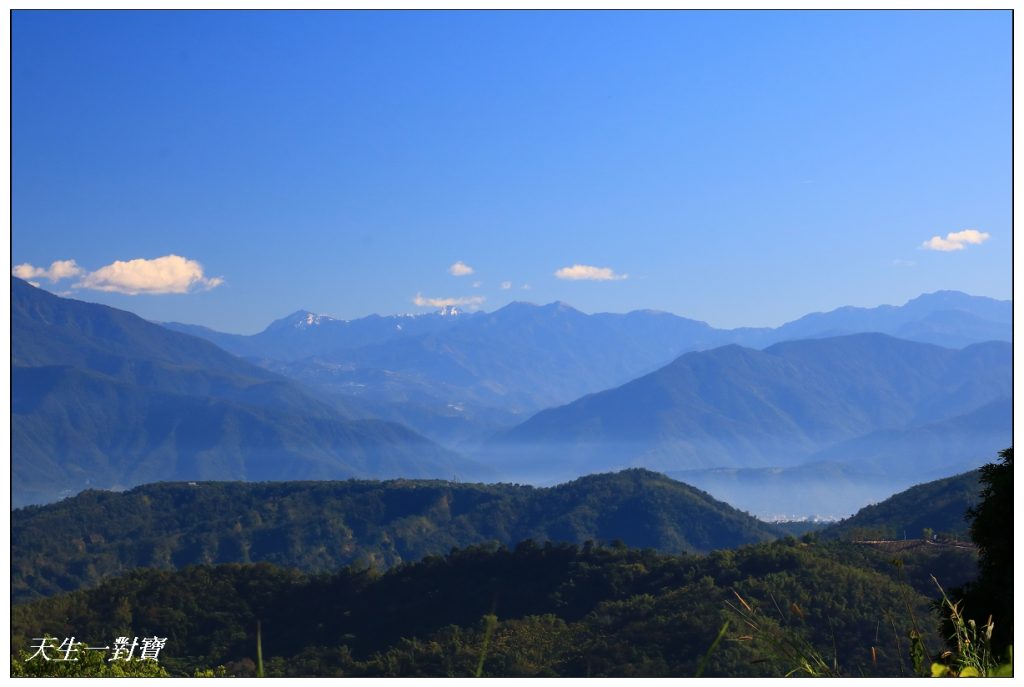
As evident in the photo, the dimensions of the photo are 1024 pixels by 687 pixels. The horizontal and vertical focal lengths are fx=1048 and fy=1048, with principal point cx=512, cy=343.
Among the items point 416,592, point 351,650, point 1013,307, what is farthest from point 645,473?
point 1013,307

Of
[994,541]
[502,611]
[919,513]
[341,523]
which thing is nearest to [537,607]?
[502,611]

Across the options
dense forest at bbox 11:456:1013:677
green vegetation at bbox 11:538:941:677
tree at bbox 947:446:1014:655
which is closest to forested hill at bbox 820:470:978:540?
dense forest at bbox 11:456:1013:677

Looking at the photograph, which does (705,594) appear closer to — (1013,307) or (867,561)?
(867,561)

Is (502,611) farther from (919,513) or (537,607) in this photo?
(919,513)

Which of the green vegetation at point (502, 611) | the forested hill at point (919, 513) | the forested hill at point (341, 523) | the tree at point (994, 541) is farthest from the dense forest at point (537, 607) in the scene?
the forested hill at point (341, 523)

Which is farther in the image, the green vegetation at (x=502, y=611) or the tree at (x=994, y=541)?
the green vegetation at (x=502, y=611)

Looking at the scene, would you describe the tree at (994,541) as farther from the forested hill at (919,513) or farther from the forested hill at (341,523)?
the forested hill at (341,523)
